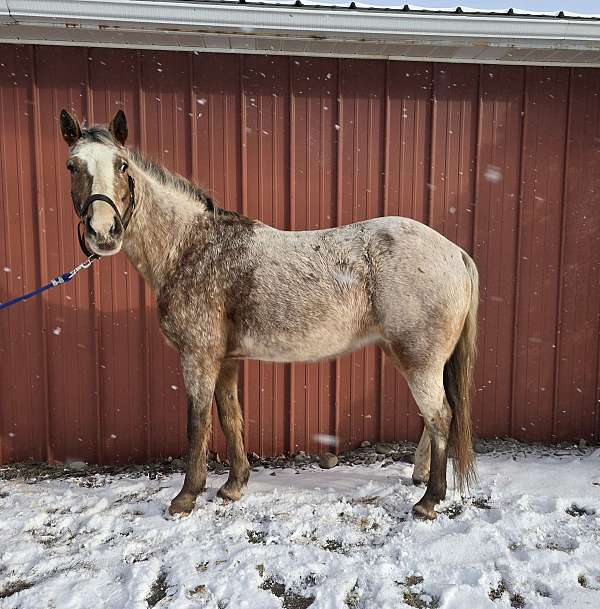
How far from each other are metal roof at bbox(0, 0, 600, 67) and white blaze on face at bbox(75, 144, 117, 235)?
1240mm

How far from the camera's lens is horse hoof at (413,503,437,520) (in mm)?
2882

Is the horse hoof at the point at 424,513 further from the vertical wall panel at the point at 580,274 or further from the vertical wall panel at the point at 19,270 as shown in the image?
the vertical wall panel at the point at 19,270

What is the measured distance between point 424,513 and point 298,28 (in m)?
3.39

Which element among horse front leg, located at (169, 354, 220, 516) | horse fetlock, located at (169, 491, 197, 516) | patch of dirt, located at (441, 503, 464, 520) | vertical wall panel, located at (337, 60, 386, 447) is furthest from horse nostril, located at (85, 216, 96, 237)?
patch of dirt, located at (441, 503, 464, 520)

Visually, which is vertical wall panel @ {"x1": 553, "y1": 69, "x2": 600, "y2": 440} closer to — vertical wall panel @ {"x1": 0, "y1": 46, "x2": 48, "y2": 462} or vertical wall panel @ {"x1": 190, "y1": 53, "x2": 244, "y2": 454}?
vertical wall panel @ {"x1": 190, "y1": 53, "x2": 244, "y2": 454}

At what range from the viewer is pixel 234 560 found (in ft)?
8.17

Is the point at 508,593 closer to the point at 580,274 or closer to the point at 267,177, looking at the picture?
the point at 580,274

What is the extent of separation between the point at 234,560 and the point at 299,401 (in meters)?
1.70

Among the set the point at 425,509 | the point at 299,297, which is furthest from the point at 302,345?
the point at 425,509

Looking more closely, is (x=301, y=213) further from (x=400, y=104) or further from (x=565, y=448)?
(x=565, y=448)

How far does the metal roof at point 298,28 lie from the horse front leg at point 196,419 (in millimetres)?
2368

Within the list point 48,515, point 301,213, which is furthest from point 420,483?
point 48,515

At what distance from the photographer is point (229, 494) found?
3213 millimetres

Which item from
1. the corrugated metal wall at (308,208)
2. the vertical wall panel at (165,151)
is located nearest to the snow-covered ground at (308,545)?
the vertical wall panel at (165,151)
